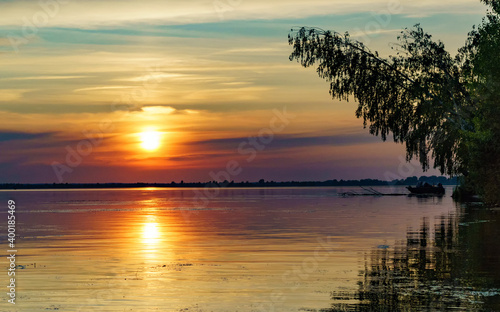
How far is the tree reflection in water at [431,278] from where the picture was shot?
63.4 ft

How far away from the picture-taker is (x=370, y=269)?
27031 millimetres

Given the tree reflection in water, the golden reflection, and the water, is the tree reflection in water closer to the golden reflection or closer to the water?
the water

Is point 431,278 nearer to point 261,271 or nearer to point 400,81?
point 261,271

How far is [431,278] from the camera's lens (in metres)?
24.1

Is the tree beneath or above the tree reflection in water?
above

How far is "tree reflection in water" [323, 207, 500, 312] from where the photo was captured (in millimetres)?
19328

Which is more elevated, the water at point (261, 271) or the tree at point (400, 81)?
the tree at point (400, 81)

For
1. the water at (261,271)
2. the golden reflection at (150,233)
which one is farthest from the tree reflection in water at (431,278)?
the golden reflection at (150,233)

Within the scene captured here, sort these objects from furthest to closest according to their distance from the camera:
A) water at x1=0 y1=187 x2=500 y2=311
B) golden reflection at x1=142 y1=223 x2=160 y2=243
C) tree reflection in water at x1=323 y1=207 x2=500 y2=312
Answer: golden reflection at x1=142 y1=223 x2=160 y2=243 → water at x1=0 y1=187 x2=500 y2=311 → tree reflection in water at x1=323 y1=207 x2=500 y2=312

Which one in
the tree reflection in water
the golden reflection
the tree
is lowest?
the tree reflection in water

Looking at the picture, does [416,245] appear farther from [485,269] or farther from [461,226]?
[461,226]

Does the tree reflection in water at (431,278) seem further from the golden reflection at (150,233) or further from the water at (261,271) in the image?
the golden reflection at (150,233)

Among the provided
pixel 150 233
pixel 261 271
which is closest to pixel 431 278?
pixel 261 271

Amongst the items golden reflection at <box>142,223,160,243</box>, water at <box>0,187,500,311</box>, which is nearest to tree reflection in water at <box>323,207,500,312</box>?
water at <box>0,187,500,311</box>
